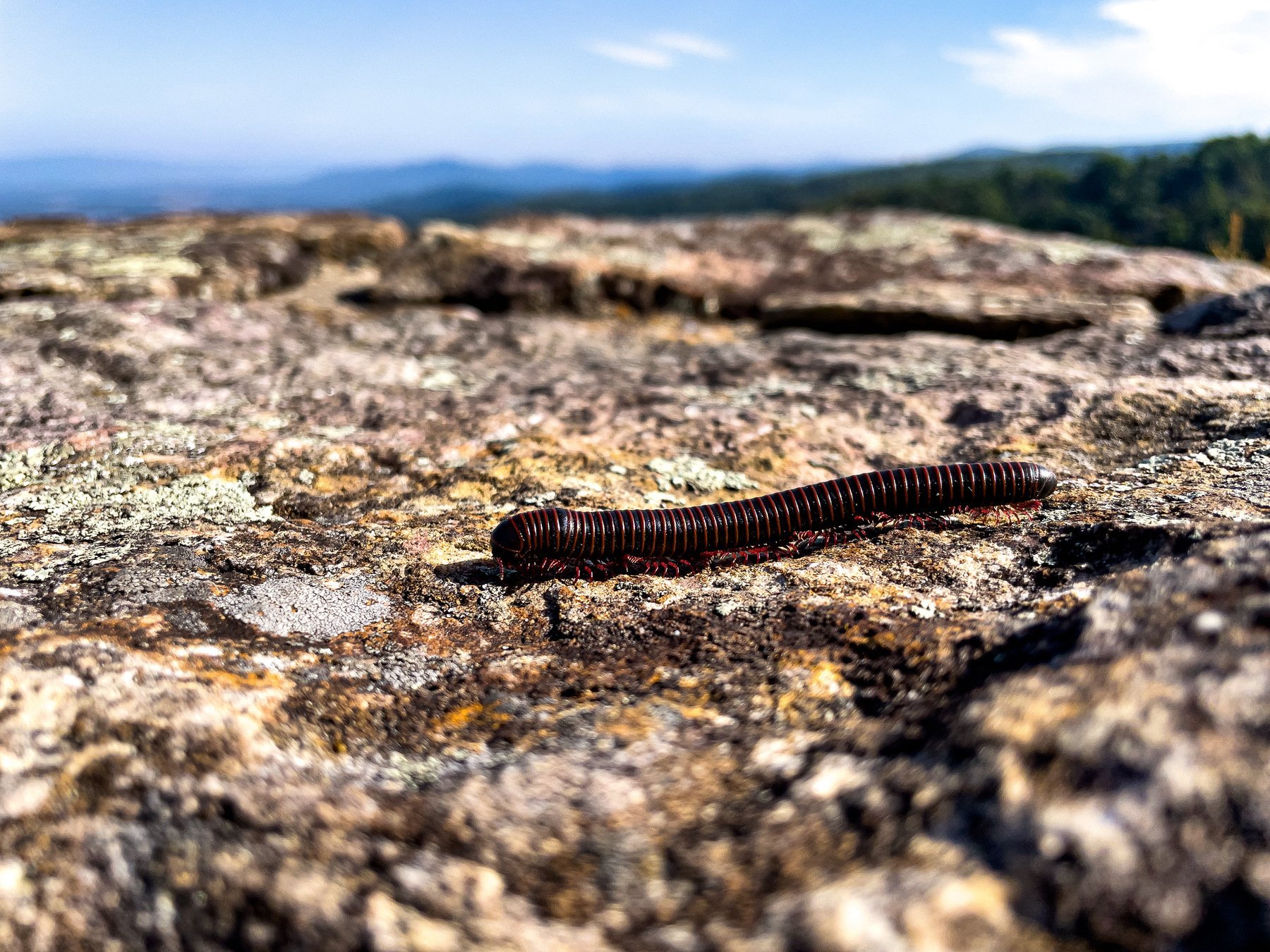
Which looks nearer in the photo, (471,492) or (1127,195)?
(471,492)

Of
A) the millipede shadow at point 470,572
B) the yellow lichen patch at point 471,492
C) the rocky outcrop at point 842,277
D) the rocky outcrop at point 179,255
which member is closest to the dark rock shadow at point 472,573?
the millipede shadow at point 470,572

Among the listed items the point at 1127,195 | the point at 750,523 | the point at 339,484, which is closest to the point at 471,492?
the point at 339,484

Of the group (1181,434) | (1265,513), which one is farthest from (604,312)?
(1265,513)

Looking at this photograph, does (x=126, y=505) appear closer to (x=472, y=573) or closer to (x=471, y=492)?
(x=471, y=492)

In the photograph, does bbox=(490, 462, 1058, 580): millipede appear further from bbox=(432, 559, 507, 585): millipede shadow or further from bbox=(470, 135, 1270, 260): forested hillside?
bbox=(470, 135, 1270, 260): forested hillside

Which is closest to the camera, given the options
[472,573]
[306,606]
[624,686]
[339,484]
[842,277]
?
[624,686]

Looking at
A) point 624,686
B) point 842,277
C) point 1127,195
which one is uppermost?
point 1127,195

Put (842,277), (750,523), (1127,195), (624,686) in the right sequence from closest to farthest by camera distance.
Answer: (624,686), (750,523), (842,277), (1127,195)
